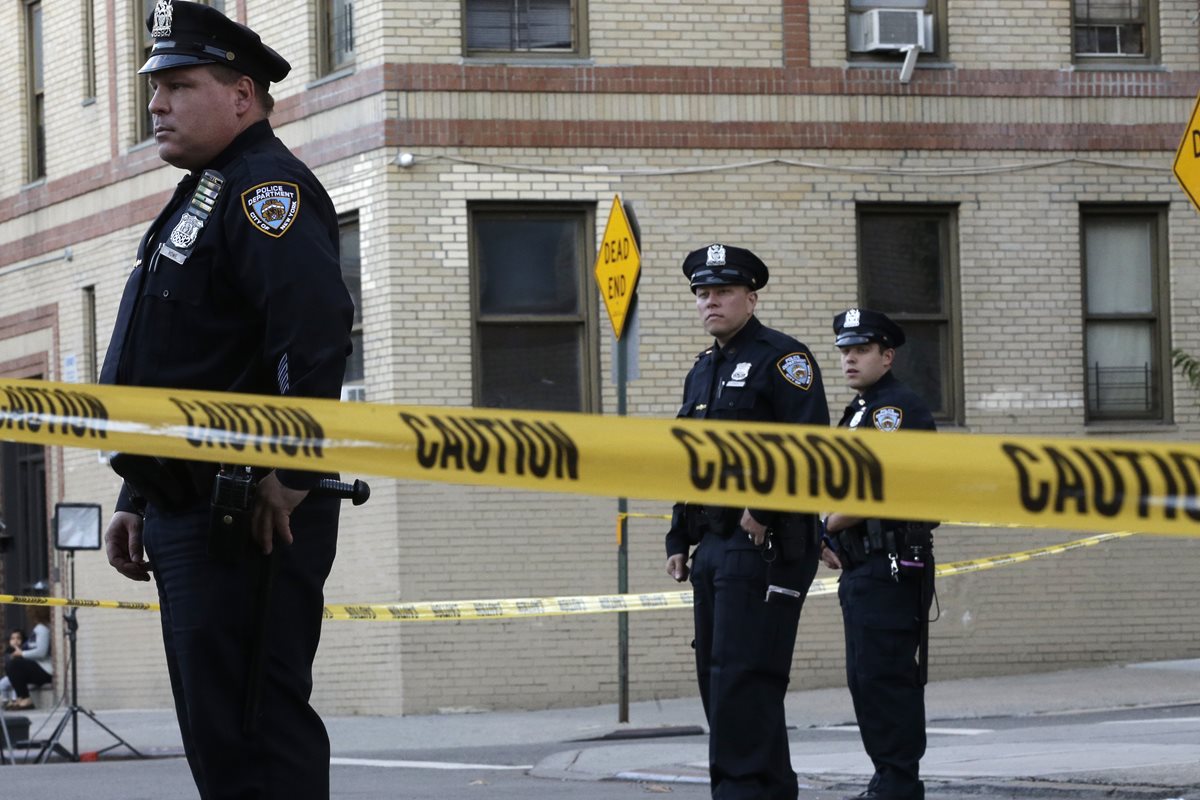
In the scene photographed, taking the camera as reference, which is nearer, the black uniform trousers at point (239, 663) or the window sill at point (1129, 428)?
the black uniform trousers at point (239, 663)

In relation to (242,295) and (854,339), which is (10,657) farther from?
(242,295)

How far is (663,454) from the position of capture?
12.3 feet

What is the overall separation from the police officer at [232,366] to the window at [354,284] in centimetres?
1158

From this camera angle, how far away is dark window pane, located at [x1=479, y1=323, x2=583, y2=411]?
1638 cm

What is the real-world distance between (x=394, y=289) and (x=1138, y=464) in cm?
1277

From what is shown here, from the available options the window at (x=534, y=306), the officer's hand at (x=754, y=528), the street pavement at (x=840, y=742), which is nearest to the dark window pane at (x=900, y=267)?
the window at (x=534, y=306)

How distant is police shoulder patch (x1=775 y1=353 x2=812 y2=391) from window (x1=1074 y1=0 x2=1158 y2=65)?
10.8 metres

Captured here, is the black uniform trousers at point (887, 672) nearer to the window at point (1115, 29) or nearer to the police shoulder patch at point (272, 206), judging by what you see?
the police shoulder patch at point (272, 206)

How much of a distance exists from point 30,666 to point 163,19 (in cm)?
1656

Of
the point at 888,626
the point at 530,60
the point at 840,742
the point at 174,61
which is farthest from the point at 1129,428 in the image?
the point at 174,61

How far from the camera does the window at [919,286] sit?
16.9 meters

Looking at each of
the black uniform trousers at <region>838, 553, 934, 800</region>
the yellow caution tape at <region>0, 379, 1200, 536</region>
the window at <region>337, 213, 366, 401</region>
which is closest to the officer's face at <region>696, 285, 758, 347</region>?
the black uniform trousers at <region>838, 553, 934, 800</region>

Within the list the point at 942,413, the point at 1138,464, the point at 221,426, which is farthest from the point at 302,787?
the point at 942,413

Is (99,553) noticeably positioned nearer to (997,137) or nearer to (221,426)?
(997,137)
